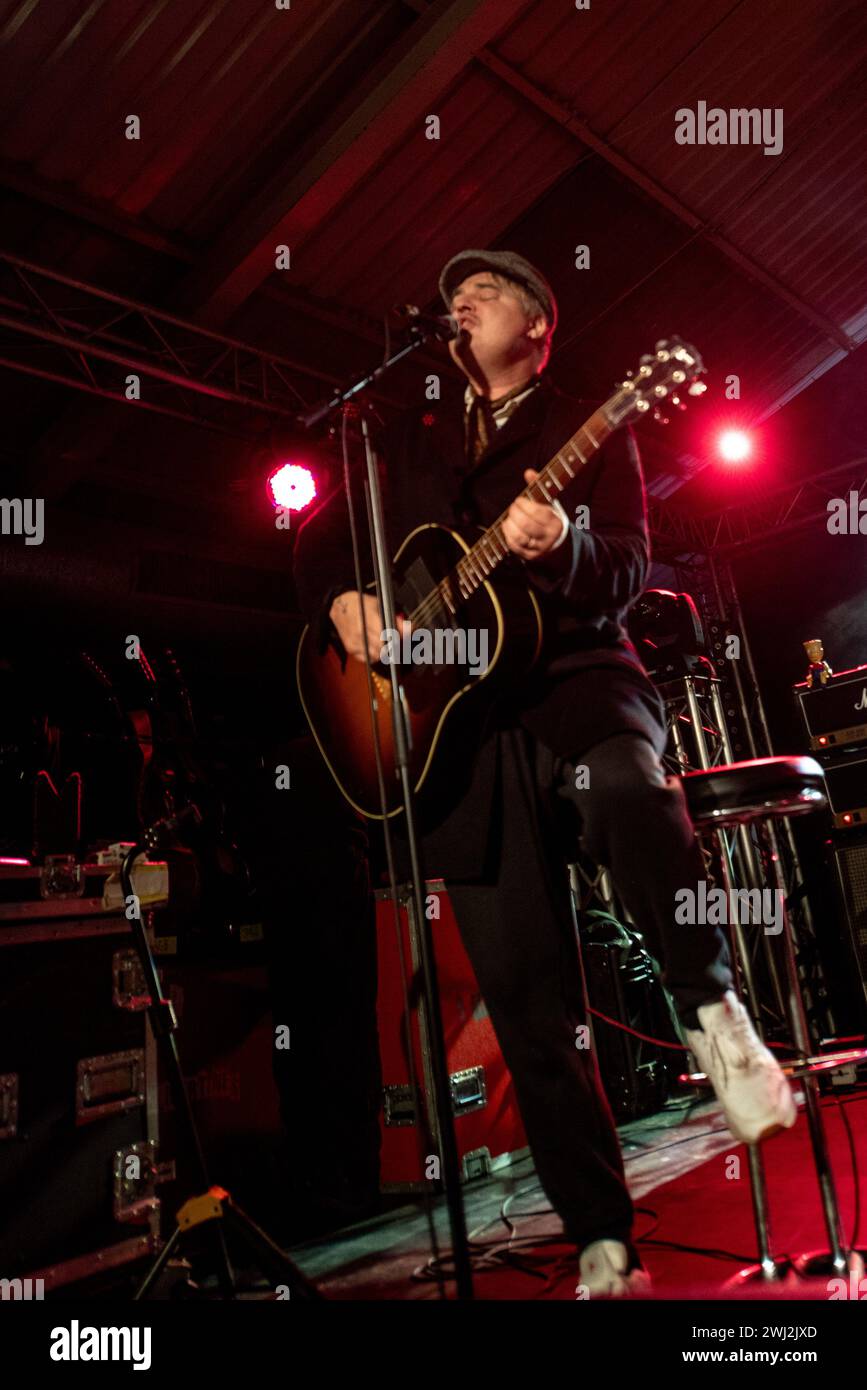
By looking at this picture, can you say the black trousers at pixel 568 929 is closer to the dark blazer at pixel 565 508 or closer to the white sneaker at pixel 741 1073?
the white sneaker at pixel 741 1073

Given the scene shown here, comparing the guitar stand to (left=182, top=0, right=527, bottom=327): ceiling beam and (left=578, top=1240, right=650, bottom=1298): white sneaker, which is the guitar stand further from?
(left=182, top=0, right=527, bottom=327): ceiling beam

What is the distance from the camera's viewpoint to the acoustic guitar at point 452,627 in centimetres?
198

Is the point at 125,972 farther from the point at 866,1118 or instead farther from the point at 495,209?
the point at 495,209

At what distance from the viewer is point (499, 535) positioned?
6.82ft

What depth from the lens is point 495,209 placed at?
5402mm

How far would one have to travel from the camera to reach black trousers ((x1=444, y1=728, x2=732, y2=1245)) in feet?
5.75

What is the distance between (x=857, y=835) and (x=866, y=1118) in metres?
1.93

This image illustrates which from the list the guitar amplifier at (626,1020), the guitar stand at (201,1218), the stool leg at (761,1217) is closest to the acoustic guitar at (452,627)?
the guitar stand at (201,1218)

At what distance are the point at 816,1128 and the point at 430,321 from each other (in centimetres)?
197

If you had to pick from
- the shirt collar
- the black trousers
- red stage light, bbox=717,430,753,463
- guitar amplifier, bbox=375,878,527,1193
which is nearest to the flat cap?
the shirt collar

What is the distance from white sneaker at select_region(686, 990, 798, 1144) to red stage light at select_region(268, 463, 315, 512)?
4304 millimetres

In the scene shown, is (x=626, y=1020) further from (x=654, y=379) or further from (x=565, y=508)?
(x=654, y=379)

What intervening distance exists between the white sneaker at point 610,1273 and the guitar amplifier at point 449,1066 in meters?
2.04

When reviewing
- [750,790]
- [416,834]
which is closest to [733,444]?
Answer: [750,790]
